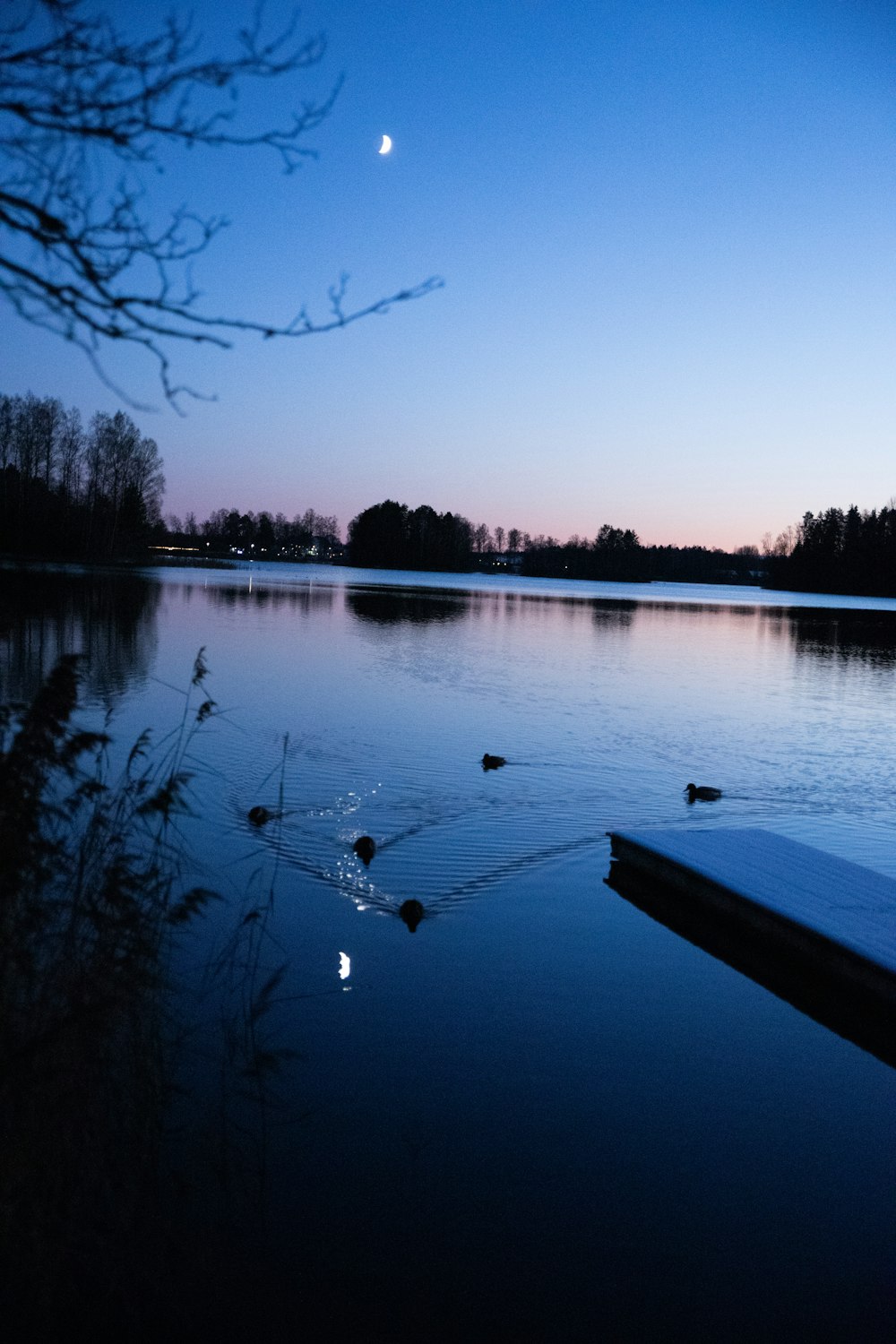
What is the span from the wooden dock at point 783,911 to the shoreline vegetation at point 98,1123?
3.84 meters

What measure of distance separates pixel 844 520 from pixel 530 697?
119m

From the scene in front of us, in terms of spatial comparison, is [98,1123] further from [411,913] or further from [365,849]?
[365,849]

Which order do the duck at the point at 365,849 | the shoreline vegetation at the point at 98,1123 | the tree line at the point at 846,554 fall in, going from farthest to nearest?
the tree line at the point at 846,554, the duck at the point at 365,849, the shoreline vegetation at the point at 98,1123

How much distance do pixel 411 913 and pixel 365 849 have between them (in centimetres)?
152

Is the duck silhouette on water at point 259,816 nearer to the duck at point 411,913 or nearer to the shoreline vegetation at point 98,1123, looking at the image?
the duck at point 411,913

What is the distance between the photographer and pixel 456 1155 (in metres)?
4.96

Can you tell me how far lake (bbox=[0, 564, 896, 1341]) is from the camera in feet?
13.9

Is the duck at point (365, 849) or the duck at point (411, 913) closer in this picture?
the duck at point (411, 913)

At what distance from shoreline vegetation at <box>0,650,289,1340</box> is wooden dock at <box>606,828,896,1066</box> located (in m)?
3.84

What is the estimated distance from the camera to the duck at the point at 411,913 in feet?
26.4

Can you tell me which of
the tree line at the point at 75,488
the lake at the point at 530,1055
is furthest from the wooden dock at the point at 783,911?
the tree line at the point at 75,488

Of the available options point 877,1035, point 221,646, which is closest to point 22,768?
point 877,1035

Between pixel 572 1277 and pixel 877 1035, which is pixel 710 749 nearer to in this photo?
pixel 877 1035

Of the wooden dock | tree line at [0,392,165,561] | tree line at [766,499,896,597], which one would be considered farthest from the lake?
tree line at [766,499,896,597]
